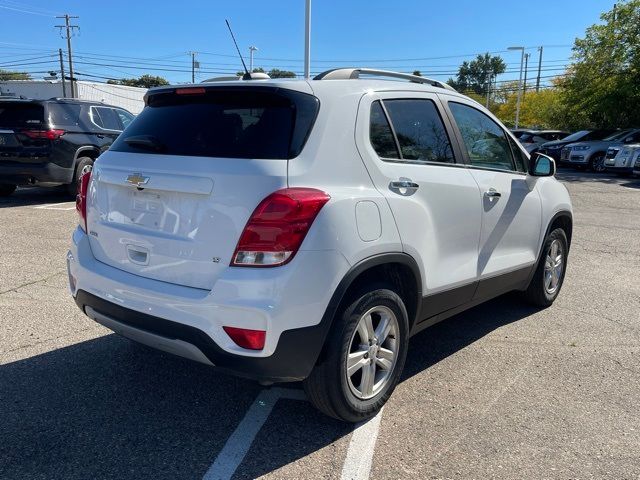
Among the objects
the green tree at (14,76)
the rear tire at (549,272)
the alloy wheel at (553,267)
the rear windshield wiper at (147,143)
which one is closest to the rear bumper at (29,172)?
the rear windshield wiper at (147,143)

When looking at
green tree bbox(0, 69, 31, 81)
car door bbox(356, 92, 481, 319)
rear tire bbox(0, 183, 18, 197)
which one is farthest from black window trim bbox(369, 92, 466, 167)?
green tree bbox(0, 69, 31, 81)

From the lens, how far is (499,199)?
13.3 ft

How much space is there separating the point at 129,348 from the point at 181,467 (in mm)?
1531

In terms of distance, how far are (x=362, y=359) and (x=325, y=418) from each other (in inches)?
17.5

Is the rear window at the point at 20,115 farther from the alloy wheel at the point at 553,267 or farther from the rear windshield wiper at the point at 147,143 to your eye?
the alloy wheel at the point at 553,267

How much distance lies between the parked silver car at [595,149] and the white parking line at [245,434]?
803 inches

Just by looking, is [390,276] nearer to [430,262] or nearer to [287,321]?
[430,262]

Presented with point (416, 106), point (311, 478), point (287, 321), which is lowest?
point (311, 478)

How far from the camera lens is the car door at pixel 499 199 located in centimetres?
390

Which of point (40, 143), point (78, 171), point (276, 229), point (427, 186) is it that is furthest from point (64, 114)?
point (276, 229)

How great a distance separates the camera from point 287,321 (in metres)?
2.55

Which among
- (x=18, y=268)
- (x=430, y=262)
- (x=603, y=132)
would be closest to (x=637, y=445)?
(x=430, y=262)

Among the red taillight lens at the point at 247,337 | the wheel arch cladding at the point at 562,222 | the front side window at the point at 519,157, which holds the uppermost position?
the front side window at the point at 519,157

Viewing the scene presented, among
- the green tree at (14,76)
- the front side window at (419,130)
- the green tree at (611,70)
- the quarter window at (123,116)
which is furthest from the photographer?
the green tree at (14,76)
